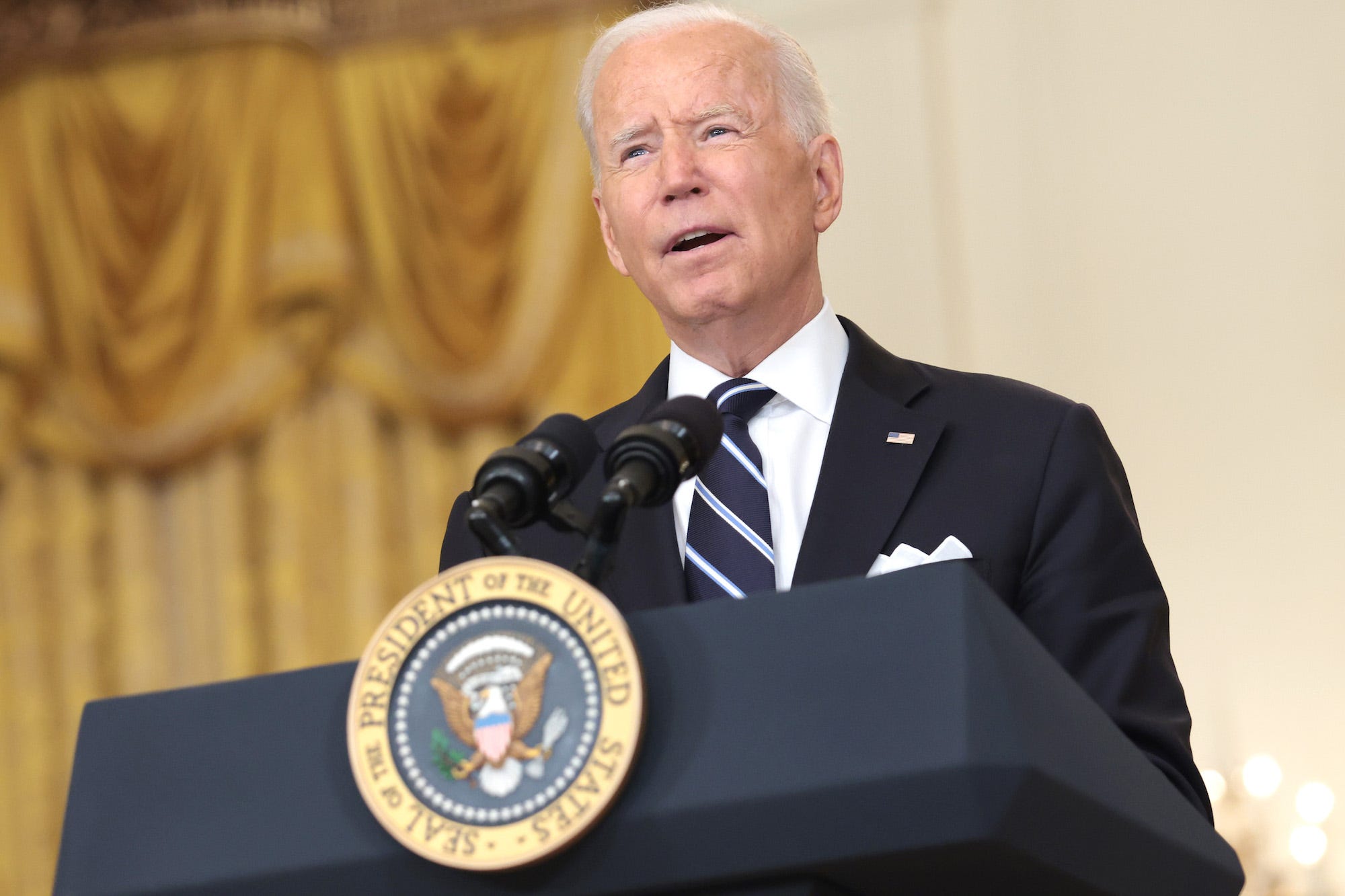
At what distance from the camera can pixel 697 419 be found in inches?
46.5

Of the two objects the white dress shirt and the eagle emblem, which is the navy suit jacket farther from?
the eagle emblem

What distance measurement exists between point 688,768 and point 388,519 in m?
4.25

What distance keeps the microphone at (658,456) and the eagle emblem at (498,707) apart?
0.52ft

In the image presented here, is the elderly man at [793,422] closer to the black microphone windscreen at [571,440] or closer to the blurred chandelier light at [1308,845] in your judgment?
the black microphone windscreen at [571,440]

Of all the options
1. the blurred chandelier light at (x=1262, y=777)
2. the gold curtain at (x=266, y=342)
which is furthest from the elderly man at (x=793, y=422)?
the gold curtain at (x=266, y=342)

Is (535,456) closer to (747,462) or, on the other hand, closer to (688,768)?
(688,768)

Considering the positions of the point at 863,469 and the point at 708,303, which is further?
the point at 708,303

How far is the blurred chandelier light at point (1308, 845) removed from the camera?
4.17 meters

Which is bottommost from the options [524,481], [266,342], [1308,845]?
[1308,845]

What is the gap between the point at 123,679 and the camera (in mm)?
5141

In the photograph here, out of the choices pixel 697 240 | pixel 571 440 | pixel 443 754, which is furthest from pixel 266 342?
pixel 443 754

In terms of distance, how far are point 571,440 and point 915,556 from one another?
522 millimetres

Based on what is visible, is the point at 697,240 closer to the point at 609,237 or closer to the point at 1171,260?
the point at 609,237

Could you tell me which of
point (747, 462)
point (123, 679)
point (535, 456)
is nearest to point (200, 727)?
point (535, 456)
